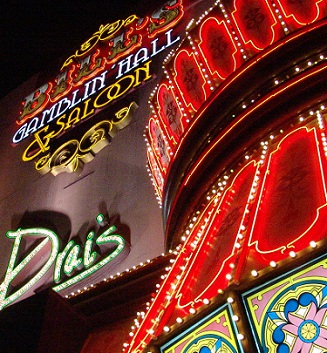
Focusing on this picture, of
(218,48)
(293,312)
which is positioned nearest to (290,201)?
(293,312)

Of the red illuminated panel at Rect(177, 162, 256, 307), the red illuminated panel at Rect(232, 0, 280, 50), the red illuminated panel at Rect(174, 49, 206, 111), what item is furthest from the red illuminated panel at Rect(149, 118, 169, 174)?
the red illuminated panel at Rect(232, 0, 280, 50)

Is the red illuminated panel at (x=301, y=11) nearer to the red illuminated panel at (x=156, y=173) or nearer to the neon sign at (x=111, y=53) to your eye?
the red illuminated panel at (x=156, y=173)

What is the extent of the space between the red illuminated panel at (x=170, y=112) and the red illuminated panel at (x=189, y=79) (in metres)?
0.22

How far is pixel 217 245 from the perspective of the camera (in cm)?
557

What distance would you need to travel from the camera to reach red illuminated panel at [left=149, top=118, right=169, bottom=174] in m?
7.96

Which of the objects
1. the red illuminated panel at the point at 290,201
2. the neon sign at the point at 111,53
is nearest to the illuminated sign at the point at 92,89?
the neon sign at the point at 111,53

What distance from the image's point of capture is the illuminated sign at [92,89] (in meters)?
12.5

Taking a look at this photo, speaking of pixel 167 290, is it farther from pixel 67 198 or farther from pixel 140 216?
pixel 67 198

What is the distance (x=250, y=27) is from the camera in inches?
268

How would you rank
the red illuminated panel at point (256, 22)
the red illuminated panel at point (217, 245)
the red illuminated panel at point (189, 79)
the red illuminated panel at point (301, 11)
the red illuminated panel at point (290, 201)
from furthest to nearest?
1. the red illuminated panel at point (189, 79)
2. the red illuminated panel at point (256, 22)
3. the red illuminated panel at point (301, 11)
4. the red illuminated panel at point (217, 245)
5. the red illuminated panel at point (290, 201)

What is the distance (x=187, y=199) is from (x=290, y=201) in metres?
2.17

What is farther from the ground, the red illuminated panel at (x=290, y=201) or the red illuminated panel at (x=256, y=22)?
the red illuminated panel at (x=256, y=22)

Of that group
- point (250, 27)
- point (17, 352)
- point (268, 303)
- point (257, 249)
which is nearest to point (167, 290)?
point (257, 249)

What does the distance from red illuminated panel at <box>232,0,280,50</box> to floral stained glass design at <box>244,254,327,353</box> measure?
3.48 meters
